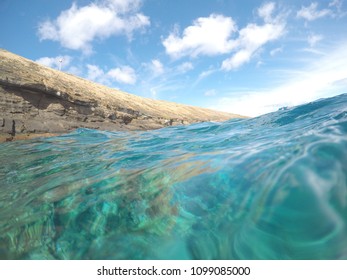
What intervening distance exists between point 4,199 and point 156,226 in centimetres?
199

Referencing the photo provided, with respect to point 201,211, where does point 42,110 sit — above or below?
above

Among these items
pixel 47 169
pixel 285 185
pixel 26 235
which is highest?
pixel 47 169

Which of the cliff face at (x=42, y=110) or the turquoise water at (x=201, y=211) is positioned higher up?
the cliff face at (x=42, y=110)

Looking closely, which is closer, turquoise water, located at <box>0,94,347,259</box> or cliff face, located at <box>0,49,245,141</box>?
turquoise water, located at <box>0,94,347,259</box>

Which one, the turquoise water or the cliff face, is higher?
the cliff face

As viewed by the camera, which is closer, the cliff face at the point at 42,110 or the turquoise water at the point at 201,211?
the turquoise water at the point at 201,211

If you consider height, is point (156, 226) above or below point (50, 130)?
below

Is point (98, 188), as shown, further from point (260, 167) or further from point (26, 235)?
point (260, 167)

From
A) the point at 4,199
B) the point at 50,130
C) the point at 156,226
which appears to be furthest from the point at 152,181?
the point at 50,130

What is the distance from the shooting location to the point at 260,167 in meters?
2.20

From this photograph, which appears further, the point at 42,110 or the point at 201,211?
the point at 42,110
